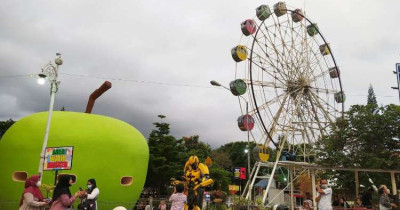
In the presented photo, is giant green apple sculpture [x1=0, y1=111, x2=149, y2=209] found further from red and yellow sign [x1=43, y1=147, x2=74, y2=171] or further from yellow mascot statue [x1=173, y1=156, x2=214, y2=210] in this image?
yellow mascot statue [x1=173, y1=156, x2=214, y2=210]

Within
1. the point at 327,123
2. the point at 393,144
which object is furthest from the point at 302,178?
the point at 393,144

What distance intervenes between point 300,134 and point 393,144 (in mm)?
5834

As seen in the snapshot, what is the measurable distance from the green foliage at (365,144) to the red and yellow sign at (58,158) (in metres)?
13.9

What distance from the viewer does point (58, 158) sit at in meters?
12.3

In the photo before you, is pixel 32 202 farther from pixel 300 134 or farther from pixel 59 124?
pixel 300 134

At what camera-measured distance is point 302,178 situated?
1481 inches

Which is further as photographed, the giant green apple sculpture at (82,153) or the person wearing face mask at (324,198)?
the giant green apple sculpture at (82,153)

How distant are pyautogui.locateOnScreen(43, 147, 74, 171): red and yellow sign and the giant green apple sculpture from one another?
1.23 meters

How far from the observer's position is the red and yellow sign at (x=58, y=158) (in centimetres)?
1212

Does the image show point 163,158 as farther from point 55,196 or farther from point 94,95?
point 55,196

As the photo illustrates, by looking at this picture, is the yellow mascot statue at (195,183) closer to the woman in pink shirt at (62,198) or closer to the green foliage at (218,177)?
the woman in pink shirt at (62,198)

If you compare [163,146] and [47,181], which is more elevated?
[163,146]

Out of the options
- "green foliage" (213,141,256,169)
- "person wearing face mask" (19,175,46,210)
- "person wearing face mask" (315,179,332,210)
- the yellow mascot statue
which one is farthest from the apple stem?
"green foliage" (213,141,256,169)

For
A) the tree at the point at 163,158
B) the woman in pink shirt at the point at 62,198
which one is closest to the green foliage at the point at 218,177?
the tree at the point at 163,158
